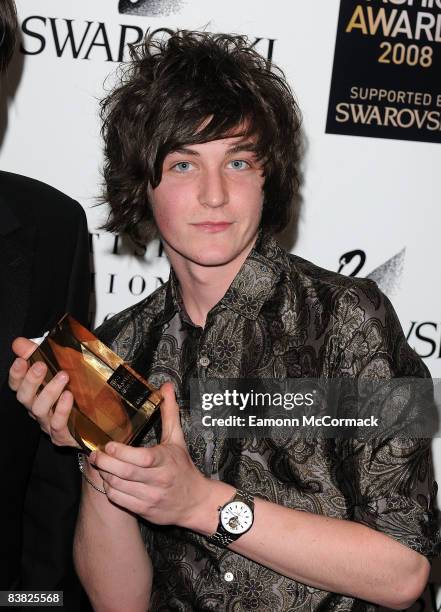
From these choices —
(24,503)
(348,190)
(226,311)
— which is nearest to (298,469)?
(226,311)

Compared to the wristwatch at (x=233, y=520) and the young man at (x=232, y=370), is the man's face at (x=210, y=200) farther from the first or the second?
the wristwatch at (x=233, y=520)

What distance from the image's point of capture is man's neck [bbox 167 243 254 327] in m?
1.62

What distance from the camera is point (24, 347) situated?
4.54 ft

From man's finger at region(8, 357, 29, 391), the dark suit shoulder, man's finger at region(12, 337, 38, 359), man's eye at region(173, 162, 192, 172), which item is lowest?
man's finger at region(8, 357, 29, 391)

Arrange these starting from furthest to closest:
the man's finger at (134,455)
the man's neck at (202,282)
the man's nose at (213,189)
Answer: the man's neck at (202,282), the man's nose at (213,189), the man's finger at (134,455)

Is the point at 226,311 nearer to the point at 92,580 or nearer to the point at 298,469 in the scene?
the point at 298,469

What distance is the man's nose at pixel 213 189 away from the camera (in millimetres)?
1496

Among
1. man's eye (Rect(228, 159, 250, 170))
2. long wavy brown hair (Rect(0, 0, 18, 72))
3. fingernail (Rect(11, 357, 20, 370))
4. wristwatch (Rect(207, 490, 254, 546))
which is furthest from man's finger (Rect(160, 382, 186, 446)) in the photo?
long wavy brown hair (Rect(0, 0, 18, 72))

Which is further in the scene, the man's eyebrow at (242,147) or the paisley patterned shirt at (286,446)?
the man's eyebrow at (242,147)

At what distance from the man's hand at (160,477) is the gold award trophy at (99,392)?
33 millimetres

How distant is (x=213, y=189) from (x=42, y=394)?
0.46 m

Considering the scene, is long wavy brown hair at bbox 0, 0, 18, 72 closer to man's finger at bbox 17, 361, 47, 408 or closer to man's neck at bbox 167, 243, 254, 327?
man's neck at bbox 167, 243, 254, 327

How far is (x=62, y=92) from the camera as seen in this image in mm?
2152

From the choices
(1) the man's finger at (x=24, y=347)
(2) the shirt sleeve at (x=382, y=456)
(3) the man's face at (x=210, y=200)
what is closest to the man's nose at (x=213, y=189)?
(3) the man's face at (x=210, y=200)
